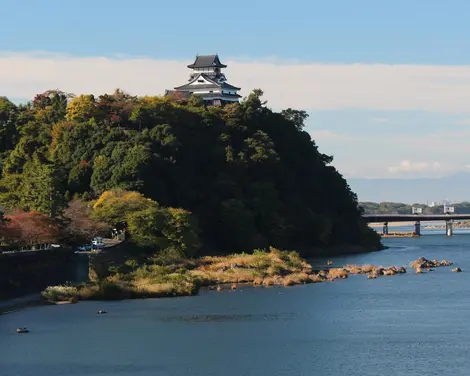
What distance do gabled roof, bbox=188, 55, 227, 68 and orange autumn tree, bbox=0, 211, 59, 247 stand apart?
279ft

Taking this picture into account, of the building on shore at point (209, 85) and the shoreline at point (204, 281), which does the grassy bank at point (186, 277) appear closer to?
the shoreline at point (204, 281)

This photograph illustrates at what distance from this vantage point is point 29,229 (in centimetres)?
8062

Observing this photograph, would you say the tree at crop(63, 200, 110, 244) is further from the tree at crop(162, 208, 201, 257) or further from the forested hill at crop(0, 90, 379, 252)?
the forested hill at crop(0, 90, 379, 252)

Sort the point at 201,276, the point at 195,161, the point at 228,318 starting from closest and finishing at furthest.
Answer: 1. the point at 228,318
2. the point at 201,276
3. the point at 195,161

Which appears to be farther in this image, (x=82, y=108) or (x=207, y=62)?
(x=207, y=62)

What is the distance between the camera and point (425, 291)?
77125 mm

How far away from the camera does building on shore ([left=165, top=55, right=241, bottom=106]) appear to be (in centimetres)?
16400

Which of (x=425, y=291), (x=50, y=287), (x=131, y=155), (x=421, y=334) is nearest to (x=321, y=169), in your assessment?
(x=131, y=155)

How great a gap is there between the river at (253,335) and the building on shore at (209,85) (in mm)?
88552

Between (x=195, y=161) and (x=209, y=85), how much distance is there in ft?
114

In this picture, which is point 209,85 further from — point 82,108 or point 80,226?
point 80,226

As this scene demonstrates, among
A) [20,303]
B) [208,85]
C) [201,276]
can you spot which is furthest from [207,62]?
[20,303]

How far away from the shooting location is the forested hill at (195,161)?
387 feet

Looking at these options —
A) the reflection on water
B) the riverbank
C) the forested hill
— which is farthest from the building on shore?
the reflection on water
